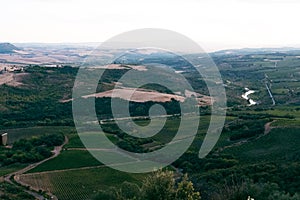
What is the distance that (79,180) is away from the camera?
1674 inches

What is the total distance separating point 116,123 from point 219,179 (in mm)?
36347

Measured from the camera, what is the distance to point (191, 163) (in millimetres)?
45875

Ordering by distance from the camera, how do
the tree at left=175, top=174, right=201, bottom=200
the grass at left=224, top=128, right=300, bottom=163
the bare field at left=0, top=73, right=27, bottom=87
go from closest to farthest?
the tree at left=175, top=174, right=201, bottom=200 < the grass at left=224, top=128, right=300, bottom=163 < the bare field at left=0, top=73, right=27, bottom=87

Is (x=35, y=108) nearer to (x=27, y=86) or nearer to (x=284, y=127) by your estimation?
(x=27, y=86)

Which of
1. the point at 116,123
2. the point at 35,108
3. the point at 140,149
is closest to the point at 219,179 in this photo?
the point at 140,149

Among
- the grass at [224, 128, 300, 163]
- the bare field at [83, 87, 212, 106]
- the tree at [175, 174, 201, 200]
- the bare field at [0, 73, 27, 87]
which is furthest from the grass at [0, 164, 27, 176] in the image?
the bare field at [0, 73, 27, 87]

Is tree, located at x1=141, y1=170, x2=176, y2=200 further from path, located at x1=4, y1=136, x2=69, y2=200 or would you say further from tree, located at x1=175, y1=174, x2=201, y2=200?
path, located at x1=4, y1=136, x2=69, y2=200

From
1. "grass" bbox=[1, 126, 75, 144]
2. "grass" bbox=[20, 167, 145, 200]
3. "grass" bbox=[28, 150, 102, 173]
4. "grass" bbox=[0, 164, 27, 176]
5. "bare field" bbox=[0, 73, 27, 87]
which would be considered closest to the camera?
"grass" bbox=[20, 167, 145, 200]

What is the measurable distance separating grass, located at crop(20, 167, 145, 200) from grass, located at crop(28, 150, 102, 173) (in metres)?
1.96

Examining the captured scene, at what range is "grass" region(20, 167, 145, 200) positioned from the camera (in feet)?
127

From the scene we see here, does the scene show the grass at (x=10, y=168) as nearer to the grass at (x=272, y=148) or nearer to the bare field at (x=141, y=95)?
the grass at (x=272, y=148)

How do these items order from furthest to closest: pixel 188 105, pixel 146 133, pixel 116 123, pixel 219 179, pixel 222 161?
pixel 188 105
pixel 116 123
pixel 146 133
pixel 222 161
pixel 219 179

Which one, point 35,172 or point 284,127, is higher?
point 284,127

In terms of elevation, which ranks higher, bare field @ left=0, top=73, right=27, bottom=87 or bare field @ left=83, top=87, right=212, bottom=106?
bare field @ left=0, top=73, right=27, bottom=87
